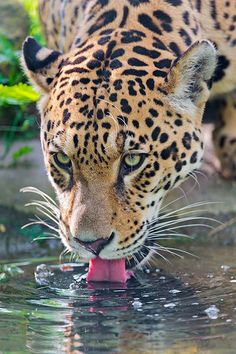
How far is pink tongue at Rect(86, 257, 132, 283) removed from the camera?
6996 millimetres

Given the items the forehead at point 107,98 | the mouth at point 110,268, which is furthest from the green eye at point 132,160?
the mouth at point 110,268

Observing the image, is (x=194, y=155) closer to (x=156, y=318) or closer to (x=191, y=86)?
(x=191, y=86)

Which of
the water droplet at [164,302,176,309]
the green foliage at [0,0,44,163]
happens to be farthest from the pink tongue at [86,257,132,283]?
the green foliage at [0,0,44,163]

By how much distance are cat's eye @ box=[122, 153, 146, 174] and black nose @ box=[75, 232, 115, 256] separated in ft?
1.51

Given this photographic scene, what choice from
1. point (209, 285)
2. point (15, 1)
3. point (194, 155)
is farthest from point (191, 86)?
point (15, 1)

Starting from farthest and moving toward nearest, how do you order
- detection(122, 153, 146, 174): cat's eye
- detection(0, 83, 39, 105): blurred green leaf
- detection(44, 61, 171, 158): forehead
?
1. detection(0, 83, 39, 105): blurred green leaf
2. detection(122, 153, 146, 174): cat's eye
3. detection(44, 61, 171, 158): forehead

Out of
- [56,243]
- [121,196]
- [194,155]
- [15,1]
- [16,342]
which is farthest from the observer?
[15,1]

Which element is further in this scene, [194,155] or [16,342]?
[194,155]

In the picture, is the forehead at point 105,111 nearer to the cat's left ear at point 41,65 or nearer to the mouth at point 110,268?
the cat's left ear at point 41,65

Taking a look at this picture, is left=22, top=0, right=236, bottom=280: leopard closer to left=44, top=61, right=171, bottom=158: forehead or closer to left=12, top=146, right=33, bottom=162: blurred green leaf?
left=44, top=61, right=171, bottom=158: forehead

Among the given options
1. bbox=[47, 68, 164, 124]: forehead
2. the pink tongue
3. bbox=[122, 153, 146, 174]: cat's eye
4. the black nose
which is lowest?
the pink tongue

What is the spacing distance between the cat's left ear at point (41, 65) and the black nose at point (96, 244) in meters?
1.26

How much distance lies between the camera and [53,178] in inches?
279

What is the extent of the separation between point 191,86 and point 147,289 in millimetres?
1415
